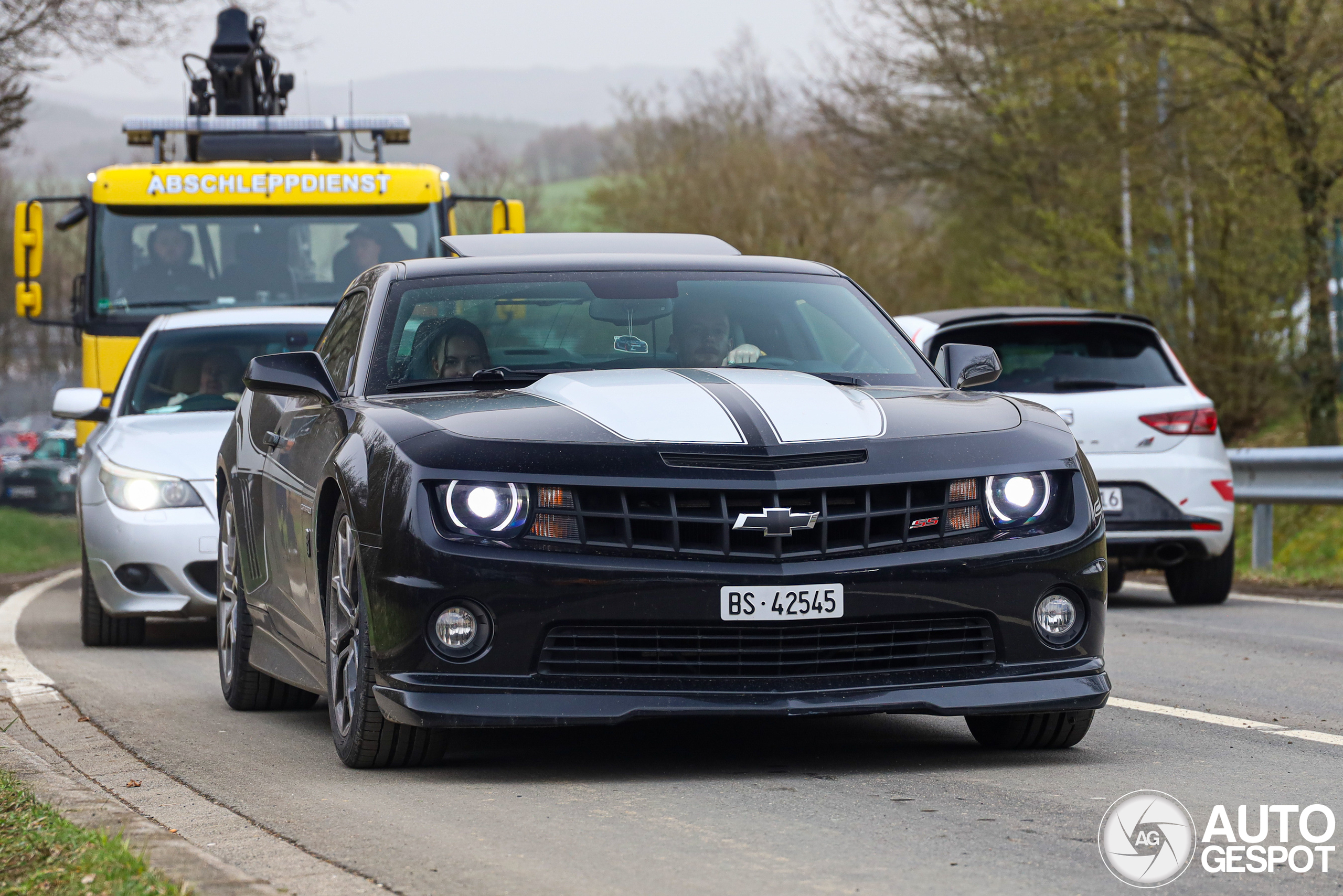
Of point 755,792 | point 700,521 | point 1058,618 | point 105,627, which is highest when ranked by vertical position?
point 700,521

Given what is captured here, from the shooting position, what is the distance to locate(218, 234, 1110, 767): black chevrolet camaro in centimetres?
546

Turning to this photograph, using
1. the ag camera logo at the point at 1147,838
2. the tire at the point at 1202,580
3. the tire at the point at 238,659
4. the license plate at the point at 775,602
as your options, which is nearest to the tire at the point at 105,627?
the tire at the point at 238,659

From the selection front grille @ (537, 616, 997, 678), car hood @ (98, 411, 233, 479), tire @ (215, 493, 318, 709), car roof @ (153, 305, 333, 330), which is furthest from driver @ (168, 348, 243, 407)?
front grille @ (537, 616, 997, 678)

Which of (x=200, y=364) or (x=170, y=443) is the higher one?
(x=200, y=364)

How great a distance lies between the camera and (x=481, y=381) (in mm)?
6430

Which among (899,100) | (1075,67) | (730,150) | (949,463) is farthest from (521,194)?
(949,463)

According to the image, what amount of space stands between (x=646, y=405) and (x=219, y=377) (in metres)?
6.12

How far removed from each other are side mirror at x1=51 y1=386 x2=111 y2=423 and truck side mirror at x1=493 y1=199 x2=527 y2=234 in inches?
208

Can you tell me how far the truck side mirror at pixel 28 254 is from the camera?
15.9 metres

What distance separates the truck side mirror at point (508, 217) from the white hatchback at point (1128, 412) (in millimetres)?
5017

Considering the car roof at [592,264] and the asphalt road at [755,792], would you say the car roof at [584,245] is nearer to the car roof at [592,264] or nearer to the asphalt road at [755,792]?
the car roof at [592,264]

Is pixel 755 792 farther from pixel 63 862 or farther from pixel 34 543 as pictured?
pixel 34 543

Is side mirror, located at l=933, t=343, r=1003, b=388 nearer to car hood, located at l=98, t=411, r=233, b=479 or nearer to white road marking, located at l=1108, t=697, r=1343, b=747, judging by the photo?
white road marking, located at l=1108, t=697, r=1343, b=747

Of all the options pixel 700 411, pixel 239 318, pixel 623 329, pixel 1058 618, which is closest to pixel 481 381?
pixel 623 329
